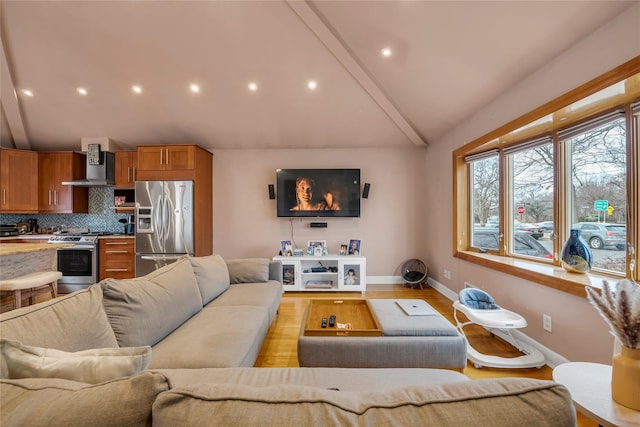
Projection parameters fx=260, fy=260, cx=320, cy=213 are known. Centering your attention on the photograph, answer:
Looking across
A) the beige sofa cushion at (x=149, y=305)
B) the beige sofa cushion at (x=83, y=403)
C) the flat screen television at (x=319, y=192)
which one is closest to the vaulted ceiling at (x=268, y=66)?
the flat screen television at (x=319, y=192)

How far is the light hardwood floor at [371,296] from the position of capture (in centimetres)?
199

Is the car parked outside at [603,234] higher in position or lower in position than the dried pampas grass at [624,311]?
higher

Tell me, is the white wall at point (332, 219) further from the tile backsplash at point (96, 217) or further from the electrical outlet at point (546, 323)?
the electrical outlet at point (546, 323)

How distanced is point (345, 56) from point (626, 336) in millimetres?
3074

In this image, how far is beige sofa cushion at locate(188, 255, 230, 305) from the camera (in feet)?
7.40

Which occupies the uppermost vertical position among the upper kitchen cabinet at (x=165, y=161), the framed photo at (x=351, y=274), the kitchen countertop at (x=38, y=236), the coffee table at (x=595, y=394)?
the upper kitchen cabinet at (x=165, y=161)

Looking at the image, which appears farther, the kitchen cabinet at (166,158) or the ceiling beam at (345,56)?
the kitchen cabinet at (166,158)

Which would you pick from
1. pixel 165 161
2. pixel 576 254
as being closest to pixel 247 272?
pixel 165 161

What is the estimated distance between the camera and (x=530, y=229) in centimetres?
275

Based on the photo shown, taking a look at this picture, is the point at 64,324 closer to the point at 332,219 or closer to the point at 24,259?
the point at 24,259

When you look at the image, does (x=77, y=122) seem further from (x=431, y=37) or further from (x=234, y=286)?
(x=431, y=37)

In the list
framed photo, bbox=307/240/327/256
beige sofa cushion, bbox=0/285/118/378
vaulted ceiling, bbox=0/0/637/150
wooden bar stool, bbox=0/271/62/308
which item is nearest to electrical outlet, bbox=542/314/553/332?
vaulted ceiling, bbox=0/0/637/150

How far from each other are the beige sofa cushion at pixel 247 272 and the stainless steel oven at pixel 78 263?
270 centimetres

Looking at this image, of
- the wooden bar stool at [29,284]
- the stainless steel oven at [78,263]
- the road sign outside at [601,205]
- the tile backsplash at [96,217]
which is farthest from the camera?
the tile backsplash at [96,217]
